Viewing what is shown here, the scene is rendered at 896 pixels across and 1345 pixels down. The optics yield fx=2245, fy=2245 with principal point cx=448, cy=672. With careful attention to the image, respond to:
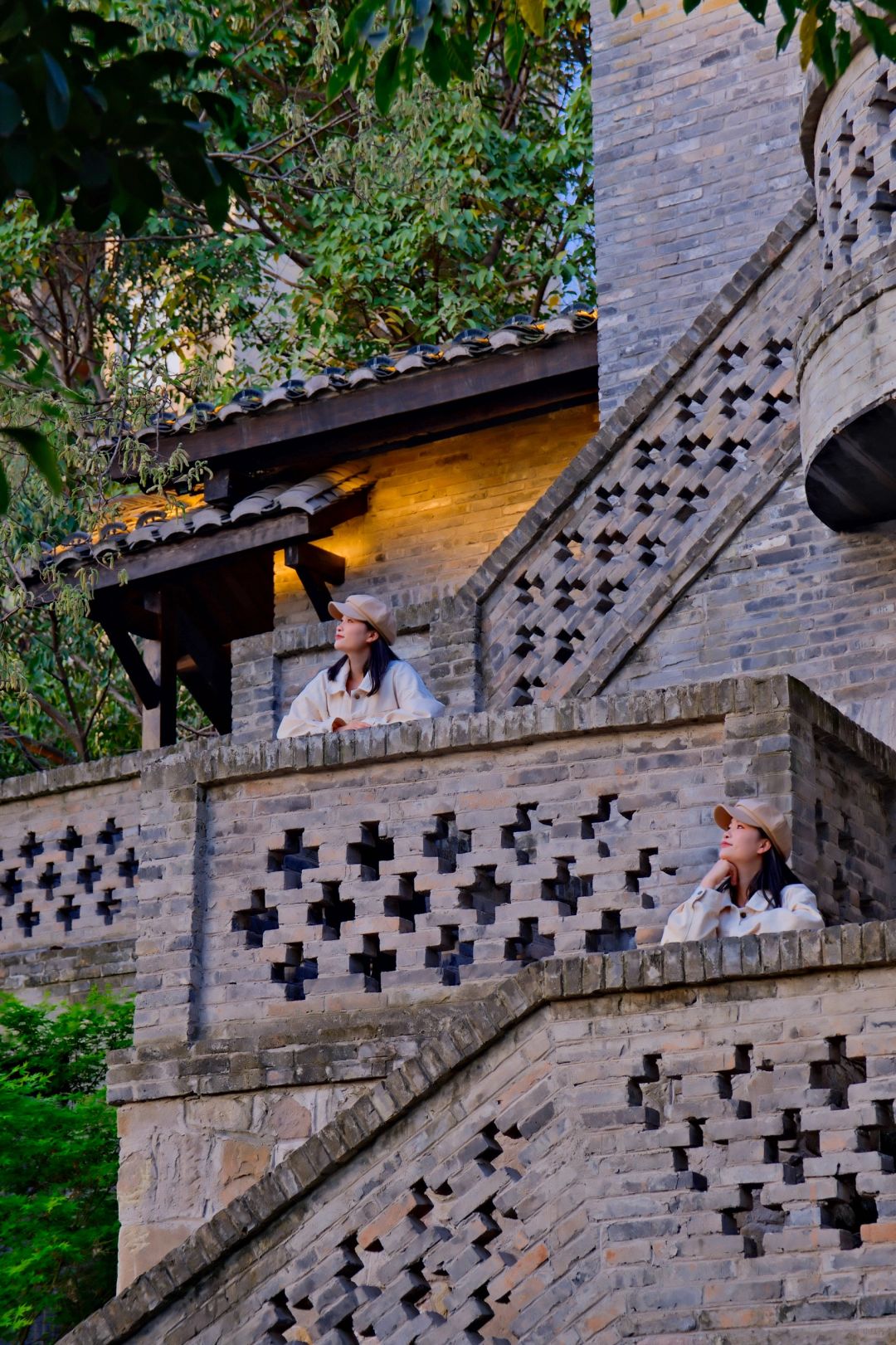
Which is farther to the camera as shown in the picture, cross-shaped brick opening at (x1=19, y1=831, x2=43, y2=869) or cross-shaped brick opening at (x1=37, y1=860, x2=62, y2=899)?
cross-shaped brick opening at (x1=19, y1=831, x2=43, y2=869)

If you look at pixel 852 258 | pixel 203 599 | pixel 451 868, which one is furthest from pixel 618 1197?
pixel 203 599

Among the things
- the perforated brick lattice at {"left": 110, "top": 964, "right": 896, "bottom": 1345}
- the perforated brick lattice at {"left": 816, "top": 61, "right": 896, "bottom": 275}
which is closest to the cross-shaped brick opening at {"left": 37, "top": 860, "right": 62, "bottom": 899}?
the perforated brick lattice at {"left": 110, "top": 964, "right": 896, "bottom": 1345}

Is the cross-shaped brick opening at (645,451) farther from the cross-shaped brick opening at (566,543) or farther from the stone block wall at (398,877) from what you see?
the stone block wall at (398,877)

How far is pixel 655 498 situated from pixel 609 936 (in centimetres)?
436

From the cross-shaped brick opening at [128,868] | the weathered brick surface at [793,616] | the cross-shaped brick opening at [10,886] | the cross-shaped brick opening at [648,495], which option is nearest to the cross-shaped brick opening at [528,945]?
the weathered brick surface at [793,616]

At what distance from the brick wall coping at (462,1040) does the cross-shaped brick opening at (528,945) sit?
106cm

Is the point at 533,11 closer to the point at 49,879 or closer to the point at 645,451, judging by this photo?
the point at 645,451

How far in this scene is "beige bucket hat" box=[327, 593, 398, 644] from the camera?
30.8ft

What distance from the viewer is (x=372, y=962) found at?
8414 mm

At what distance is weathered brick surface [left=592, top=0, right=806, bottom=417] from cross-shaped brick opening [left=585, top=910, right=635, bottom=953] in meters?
6.11

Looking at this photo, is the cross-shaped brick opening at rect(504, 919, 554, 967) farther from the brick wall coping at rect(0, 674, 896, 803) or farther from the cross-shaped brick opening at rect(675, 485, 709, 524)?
the cross-shaped brick opening at rect(675, 485, 709, 524)

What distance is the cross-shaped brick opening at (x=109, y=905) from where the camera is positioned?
11.6 meters

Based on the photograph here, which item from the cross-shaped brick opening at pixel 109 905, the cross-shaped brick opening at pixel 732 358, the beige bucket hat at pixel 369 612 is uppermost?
the cross-shaped brick opening at pixel 732 358

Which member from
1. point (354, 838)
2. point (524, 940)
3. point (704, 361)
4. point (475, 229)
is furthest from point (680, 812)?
point (475, 229)
